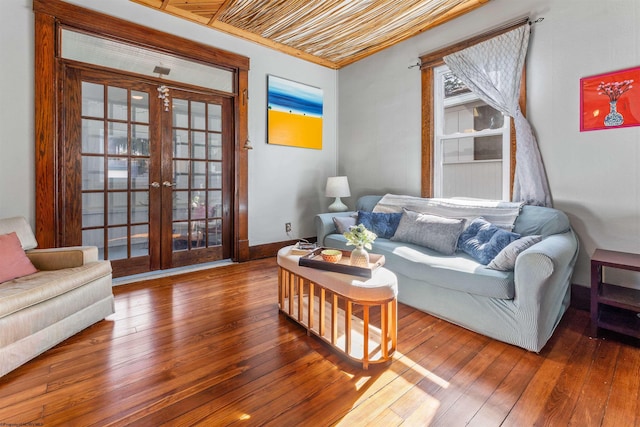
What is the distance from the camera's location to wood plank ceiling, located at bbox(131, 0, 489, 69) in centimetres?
309

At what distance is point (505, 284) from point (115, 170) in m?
3.60

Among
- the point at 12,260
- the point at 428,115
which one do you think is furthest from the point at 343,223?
the point at 12,260

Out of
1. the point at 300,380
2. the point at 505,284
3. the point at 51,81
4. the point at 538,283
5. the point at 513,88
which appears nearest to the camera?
the point at 300,380

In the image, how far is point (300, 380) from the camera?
1.59 m

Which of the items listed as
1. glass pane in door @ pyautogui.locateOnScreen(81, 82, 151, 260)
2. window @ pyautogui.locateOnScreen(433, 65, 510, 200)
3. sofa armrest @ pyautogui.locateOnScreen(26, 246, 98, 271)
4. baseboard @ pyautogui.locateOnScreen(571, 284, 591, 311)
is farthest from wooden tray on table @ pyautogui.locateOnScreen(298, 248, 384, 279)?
glass pane in door @ pyautogui.locateOnScreen(81, 82, 151, 260)

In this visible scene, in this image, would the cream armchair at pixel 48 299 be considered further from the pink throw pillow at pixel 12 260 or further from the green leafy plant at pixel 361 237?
the green leafy plant at pixel 361 237

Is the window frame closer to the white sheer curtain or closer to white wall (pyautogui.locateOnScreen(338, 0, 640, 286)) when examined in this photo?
white wall (pyautogui.locateOnScreen(338, 0, 640, 286))

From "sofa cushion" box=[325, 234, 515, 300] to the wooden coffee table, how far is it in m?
0.51

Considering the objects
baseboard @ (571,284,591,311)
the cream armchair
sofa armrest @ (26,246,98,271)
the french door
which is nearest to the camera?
the cream armchair

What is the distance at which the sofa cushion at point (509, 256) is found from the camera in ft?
6.53

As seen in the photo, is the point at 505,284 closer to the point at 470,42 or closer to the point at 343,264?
the point at 343,264

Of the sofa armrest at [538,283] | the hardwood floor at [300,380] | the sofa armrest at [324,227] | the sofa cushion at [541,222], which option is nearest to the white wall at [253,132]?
the sofa armrest at [324,227]

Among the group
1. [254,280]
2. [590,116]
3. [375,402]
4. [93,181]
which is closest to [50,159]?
[93,181]

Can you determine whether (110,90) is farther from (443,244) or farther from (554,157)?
(554,157)
